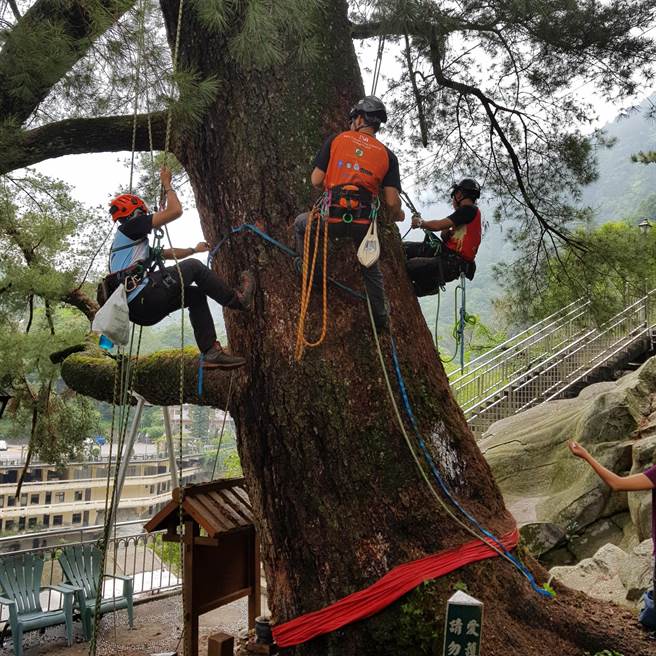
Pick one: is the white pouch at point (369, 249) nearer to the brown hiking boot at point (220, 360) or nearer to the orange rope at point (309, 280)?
the orange rope at point (309, 280)

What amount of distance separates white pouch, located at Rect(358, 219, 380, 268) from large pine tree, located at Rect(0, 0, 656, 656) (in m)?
0.29

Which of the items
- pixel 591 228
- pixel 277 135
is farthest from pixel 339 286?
pixel 591 228

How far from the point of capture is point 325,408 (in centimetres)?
341

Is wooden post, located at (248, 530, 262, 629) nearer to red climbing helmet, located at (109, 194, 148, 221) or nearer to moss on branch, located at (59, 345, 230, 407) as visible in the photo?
moss on branch, located at (59, 345, 230, 407)

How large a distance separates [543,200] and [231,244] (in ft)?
14.5

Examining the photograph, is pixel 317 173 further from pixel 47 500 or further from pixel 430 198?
pixel 47 500

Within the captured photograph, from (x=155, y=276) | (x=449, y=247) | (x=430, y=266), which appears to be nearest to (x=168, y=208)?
(x=155, y=276)

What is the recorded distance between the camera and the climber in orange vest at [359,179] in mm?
3334

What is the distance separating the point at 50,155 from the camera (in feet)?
14.4

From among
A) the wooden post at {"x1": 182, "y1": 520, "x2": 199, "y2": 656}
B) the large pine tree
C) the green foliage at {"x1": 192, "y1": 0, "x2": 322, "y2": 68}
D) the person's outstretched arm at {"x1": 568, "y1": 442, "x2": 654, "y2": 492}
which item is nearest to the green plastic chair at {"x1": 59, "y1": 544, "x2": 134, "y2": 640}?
the wooden post at {"x1": 182, "y1": 520, "x2": 199, "y2": 656}

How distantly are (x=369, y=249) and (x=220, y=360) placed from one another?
1.09 m

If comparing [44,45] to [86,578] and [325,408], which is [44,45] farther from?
[86,578]

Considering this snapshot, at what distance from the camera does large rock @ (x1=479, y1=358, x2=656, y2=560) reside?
7.26 metres

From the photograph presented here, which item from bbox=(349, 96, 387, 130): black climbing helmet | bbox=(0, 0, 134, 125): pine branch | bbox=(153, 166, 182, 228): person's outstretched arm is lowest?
bbox=(153, 166, 182, 228): person's outstretched arm
